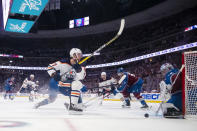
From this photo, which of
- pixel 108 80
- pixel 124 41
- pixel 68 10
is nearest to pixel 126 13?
pixel 124 41

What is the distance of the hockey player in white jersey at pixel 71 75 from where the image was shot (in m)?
3.47

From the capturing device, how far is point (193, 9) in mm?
15633

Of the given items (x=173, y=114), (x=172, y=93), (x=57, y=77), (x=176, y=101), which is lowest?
(x=173, y=114)

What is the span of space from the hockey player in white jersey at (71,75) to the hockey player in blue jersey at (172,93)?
1.40 metres

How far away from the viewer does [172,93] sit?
313cm

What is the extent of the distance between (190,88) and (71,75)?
6.38ft

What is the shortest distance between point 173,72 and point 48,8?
66.6ft

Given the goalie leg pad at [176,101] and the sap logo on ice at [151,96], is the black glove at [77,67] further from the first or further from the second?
the sap logo on ice at [151,96]

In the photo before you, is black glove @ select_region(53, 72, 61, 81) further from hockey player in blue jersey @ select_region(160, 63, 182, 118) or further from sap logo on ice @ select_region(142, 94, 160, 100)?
sap logo on ice @ select_region(142, 94, 160, 100)

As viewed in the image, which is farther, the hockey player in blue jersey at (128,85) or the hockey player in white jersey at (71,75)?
the hockey player in blue jersey at (128,85)

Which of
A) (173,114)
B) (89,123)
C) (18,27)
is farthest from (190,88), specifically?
(18,27)

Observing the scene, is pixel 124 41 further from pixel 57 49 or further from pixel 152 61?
pixel 57 49

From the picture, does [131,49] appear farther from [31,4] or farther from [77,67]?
[77,67]

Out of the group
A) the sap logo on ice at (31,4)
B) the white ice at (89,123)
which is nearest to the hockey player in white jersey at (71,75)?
the white ice at (89,123)
